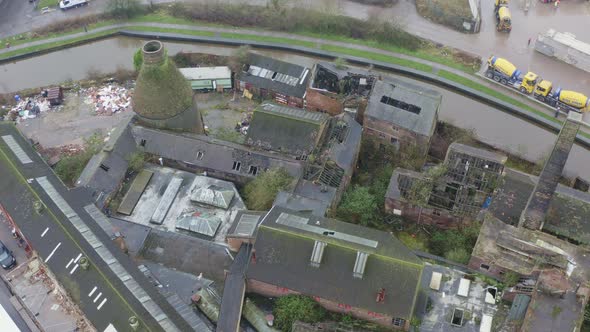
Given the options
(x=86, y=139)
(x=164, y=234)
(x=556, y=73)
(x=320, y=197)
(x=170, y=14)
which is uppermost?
(x=556, y=73)

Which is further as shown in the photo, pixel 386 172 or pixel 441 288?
pixel 386 172

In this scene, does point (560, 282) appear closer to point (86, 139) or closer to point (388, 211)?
point (388, 211)

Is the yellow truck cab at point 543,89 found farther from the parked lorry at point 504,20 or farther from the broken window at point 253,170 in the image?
the broken window at point 253,170

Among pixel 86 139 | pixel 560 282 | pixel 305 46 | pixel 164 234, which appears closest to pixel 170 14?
pixel 305 46

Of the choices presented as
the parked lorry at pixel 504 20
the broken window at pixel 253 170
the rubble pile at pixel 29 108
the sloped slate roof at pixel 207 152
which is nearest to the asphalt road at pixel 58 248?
the sloped slate roof at pixel 207 152

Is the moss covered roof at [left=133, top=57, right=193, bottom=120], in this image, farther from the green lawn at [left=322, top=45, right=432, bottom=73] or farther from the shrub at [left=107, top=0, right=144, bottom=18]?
the shrub at [left=107, top=0, right=144, bottom=18]

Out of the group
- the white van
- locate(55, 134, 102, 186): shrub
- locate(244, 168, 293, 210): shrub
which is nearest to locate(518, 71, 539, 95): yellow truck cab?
locate(244, 168, 293, 210): shrub
